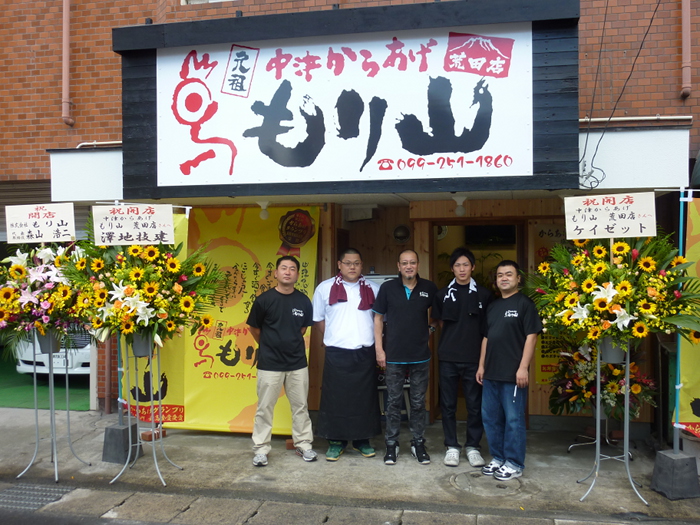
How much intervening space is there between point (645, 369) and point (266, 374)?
399cm

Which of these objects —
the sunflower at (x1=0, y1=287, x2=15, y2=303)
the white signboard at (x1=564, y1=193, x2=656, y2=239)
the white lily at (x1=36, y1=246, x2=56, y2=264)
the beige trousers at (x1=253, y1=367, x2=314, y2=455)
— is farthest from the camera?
the beige trousers at (x1=253, y1=367, x2=314, y2=455)

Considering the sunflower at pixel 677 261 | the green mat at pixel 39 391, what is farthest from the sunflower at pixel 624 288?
the green mat at pixel 39 391

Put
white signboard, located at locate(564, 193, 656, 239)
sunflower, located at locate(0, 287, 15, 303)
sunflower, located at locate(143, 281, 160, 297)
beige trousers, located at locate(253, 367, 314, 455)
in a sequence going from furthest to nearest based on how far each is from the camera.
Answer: beige trousers, located at locate(253, 367, 314, 455)
sunflower, located at locate(0, 287, 15, 303)
sunflower, located at locate(143, 281, 160, 297)
white signboard, located at locate(564, 193, 656, 239)

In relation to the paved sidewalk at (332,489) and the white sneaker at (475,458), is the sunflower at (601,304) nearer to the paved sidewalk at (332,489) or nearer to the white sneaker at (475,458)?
the paved sidewalk at (332,489)

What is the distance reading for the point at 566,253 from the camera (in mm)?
5105

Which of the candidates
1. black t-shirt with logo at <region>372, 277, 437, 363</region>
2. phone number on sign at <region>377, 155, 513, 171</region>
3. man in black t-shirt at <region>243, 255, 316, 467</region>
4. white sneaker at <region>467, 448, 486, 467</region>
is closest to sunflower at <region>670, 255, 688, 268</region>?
phone number on sign at <region>377, 155, 513, 171</region>

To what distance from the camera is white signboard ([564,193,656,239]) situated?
4625 mm

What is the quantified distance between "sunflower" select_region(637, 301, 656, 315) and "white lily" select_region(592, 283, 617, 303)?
225 millimetres

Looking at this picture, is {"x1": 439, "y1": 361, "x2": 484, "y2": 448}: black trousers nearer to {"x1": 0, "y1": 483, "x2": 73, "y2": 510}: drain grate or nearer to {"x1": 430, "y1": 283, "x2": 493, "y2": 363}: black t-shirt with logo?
{"x1": 430, "y1": 283, "x2": 493, "y2": 363}: black t-shirt with logo

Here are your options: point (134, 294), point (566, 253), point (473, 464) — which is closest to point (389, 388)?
point (473, 464)

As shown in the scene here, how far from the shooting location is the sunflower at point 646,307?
4.52 meters

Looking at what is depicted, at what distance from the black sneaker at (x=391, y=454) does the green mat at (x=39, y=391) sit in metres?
4.64

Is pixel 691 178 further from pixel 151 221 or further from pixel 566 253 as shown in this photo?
pixel 151 221

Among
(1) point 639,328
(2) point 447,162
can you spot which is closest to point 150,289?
(2) point 447,162
